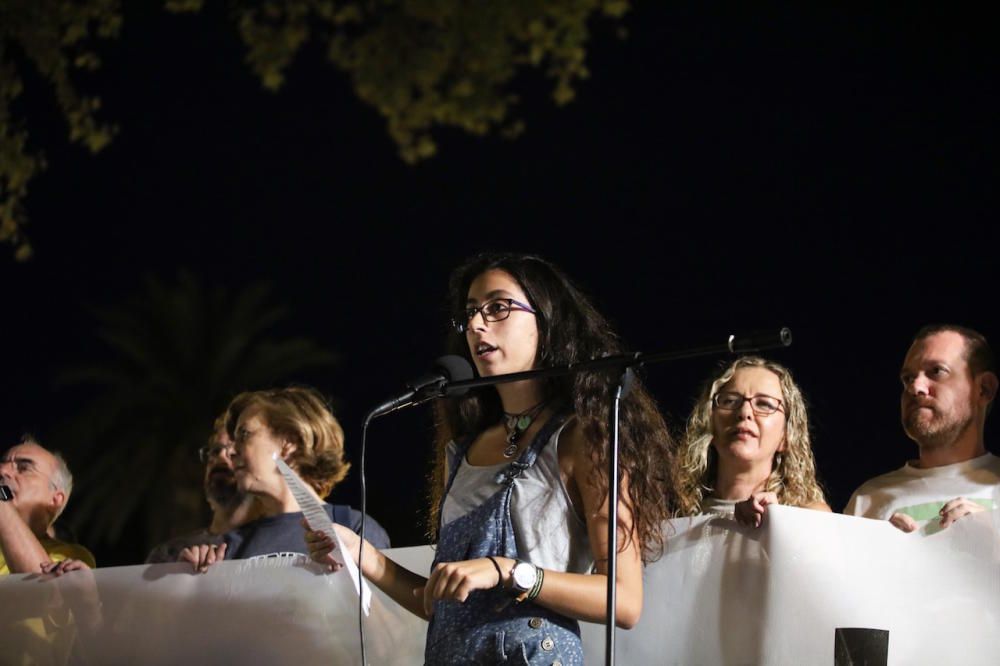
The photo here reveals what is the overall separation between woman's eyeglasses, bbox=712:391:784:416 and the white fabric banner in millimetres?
567

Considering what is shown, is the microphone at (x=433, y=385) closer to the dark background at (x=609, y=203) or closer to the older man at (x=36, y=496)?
the dark background at (x=609, y=203)

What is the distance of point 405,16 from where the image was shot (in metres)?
6.81

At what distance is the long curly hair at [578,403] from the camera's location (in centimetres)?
275

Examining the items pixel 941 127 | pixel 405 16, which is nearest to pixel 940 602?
pixel 941 127

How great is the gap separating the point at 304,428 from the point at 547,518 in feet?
4.80

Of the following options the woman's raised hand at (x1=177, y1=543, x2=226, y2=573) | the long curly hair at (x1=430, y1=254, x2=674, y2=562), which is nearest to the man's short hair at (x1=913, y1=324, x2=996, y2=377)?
the long curly hair at (x1=430, y1=254, x2=674, y2=562)

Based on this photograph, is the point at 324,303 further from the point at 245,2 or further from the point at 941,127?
the point at 941,127

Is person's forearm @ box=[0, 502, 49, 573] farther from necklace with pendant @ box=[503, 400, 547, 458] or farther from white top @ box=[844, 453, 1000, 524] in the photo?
white top @ box=[844, 453, 1000, 524]

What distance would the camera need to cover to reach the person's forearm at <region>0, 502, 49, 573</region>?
12.2 ft

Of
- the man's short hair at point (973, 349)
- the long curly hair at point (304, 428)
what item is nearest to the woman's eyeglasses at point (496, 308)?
the long curly hair at point (304, 428)

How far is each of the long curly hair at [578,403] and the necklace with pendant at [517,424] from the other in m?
0.04

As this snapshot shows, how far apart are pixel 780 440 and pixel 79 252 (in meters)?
8.84

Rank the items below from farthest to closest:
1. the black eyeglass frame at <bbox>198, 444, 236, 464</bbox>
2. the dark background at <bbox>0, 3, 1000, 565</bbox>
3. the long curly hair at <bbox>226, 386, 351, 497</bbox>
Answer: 1. the dark background at <bbox>0, 3, 1000, 565</bbox>
2. the black eyeglass frame at <bbox>198, 444, 236, 464</bbox>
3. the long curly hair at <bbox>226, 386, 351, 497</bbox>

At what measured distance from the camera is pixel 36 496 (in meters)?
4.08
